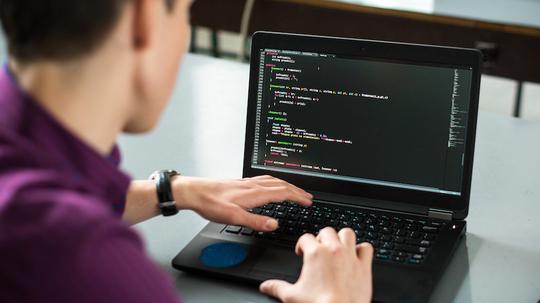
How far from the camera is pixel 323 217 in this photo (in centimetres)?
128

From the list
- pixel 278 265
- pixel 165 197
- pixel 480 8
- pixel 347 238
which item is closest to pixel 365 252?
pixel 347 238

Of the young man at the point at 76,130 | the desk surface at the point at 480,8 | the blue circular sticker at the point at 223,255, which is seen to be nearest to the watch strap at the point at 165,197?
the blue circular sticker at the point at 223,255

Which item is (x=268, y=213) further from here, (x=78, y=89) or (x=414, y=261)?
(x=78, y=89)

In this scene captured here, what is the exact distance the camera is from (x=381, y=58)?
1298mm

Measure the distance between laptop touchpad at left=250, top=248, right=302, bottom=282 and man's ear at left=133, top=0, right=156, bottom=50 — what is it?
0.51 meters

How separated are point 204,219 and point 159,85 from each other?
59cm

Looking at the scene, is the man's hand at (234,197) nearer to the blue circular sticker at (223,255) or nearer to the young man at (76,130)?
the blue circular sticker at (223,255)

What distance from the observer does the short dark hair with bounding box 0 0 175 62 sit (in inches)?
25.7

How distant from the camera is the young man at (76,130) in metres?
0.65

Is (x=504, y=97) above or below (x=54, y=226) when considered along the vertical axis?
below

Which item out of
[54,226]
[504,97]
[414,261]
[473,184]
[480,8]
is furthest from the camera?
[504,97]

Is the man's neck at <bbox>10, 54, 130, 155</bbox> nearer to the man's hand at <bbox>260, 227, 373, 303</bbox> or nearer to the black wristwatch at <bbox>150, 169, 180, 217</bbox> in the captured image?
the man's hand at <bbox>260, 227, 373, 303</bbox>

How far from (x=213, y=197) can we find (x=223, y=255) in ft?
0.34

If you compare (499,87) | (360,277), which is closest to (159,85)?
(360,277)
